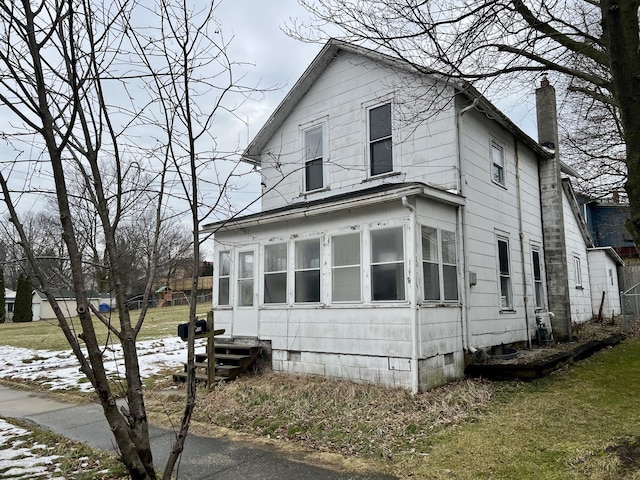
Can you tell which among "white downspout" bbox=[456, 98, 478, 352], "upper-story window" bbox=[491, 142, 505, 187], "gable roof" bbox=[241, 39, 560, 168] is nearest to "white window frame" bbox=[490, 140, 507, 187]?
"upper-story window" bbox=[491, 142, 505, 187]

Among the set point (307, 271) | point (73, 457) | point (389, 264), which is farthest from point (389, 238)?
point (73, 457)

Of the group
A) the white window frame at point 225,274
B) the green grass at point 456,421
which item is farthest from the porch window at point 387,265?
the white window frame at point 225,274

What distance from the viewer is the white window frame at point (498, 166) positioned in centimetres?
1062

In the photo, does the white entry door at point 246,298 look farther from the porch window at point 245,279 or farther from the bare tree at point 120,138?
the bare tree at point 120,138

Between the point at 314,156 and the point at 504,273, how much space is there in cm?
520

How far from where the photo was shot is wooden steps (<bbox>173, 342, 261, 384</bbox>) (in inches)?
364

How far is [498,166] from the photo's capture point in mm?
10977

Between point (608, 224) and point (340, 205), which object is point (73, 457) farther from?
point (608, 224)

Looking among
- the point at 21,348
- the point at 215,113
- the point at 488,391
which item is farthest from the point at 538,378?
the point at 21,348

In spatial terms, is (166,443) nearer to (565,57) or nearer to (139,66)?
(139,66)

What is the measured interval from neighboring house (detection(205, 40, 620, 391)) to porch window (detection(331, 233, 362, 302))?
0.9 inches

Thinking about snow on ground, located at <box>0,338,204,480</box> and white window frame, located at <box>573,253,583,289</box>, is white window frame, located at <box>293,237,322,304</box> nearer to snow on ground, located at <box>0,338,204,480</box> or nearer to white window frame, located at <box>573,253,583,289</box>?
snow on ground, located at <box>0,338,204,480</box>

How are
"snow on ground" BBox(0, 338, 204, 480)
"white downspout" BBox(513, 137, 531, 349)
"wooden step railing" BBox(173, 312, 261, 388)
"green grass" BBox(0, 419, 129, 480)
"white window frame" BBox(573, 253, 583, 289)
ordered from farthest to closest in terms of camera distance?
"white window frame" BBox(573, 253, 583, 289) → "white downspout" BBox(513, 137, 531, 349) → "wooden step railing" BBox(173, 312, 261, 388) → "snow on ground" BBox(0, 338, 204, 480) → "green grass" BBox(0, 419, 129, 480)

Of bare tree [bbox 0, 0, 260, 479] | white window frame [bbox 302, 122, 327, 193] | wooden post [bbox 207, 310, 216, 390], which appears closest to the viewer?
bare tree [bbox 0, 0, 260, 479]
